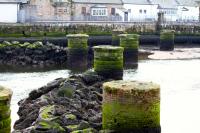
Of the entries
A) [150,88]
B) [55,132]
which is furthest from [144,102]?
[55,132]

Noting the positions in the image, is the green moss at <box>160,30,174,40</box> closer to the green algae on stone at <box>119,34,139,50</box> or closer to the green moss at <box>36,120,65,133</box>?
the green algae on stone at <box>119,34,139,50</box>

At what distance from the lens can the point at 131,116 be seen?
14750 mm

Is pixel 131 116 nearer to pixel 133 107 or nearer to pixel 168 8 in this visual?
pixel 133 107

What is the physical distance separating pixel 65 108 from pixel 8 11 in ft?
172

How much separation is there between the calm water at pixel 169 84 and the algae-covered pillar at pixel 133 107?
5763mm

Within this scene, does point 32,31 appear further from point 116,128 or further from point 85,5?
point 116,128

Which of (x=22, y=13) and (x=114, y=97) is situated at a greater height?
(x=22, y=13)

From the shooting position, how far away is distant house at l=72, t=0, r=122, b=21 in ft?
263

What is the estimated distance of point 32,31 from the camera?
52.2 meters

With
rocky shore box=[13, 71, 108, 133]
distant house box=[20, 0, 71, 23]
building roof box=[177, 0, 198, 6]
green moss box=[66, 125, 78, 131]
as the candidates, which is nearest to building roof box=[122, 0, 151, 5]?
building roof box=[177, 0, 198, 6]

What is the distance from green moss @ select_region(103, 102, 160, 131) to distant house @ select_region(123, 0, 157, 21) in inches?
2844

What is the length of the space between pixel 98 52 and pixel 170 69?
15.1 m

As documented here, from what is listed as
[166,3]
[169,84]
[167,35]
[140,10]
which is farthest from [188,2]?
[169,84]

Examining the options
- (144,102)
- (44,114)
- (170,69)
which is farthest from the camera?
(170,69)
